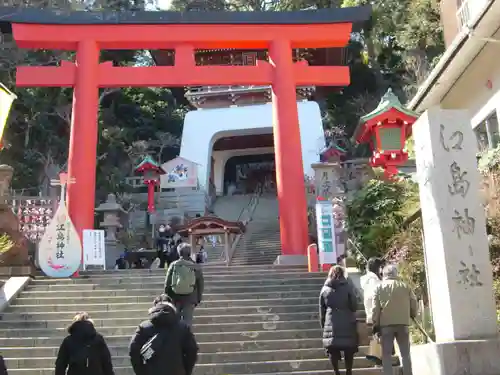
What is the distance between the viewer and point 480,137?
11367 millimetres

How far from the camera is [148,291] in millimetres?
10008

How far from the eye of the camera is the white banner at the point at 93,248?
12688 mm

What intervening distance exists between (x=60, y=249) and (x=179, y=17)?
22.5 feet

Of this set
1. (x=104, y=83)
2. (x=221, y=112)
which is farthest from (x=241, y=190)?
(x=104, y=83)

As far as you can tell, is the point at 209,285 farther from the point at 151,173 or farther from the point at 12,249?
the point at 151,173

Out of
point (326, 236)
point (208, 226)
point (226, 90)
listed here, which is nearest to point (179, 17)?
point (208, 226)

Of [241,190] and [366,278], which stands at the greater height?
[241,190]

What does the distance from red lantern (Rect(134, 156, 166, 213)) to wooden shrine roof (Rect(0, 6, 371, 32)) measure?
9087 mm

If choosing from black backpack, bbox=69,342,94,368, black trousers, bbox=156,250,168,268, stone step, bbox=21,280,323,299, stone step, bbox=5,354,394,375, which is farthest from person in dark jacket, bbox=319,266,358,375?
black trousers, bbox=156,250,168,268

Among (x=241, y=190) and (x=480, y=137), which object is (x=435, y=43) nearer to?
(x=480, y=137)

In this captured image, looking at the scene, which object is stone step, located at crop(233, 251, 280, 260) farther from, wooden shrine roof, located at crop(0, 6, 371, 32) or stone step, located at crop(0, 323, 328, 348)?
stone step, located at crop(0, 323, 328, 348)

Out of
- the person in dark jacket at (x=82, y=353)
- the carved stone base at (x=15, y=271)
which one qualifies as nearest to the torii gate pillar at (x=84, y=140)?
the carved stone base at (x=15, y=271)

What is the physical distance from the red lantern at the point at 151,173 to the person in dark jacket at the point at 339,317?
1811 cm

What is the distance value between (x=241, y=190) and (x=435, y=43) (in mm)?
15426
